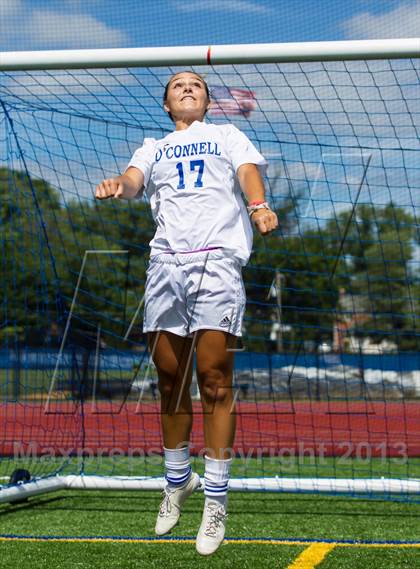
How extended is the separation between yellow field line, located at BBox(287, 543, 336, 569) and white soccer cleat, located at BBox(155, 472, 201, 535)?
1.22 meters

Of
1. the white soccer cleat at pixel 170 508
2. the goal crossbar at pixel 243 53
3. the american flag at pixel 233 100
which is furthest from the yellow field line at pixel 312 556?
the american flag at pixel 233 100

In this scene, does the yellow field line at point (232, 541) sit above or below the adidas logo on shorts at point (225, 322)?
below

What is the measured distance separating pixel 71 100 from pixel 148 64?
1.64 m

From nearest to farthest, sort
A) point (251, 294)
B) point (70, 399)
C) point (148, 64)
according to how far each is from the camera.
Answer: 1. point (148, 64)
2. point (70, 399)
3. point (251, 294)

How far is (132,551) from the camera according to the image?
5.69 m

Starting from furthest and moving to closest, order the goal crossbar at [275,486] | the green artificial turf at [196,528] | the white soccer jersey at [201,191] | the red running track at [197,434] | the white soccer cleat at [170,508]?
the red running track at [197,434], the goal crossbar at [275,486], the green artificial turf at [196,528], the white soccer cleat at [170,508], the white soccer jersey at [201,191]

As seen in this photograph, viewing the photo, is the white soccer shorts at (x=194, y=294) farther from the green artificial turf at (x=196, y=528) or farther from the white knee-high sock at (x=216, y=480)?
the green artificial turf at (x=196, y=528)

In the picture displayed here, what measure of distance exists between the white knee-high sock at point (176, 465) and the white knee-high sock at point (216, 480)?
9.1 inches

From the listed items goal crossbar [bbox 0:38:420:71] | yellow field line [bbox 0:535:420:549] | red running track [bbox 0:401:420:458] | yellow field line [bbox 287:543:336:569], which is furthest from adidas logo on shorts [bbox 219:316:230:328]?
red running track [bbox 0:401:420:458]

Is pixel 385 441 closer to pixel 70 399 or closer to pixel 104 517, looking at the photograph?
pixel 70 399

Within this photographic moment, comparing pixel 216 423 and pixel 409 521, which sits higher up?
pixel 216 423

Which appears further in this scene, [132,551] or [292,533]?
[292,533]

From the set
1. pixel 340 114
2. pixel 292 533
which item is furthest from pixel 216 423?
pixel 340 114

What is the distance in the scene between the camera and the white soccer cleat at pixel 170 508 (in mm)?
4113
